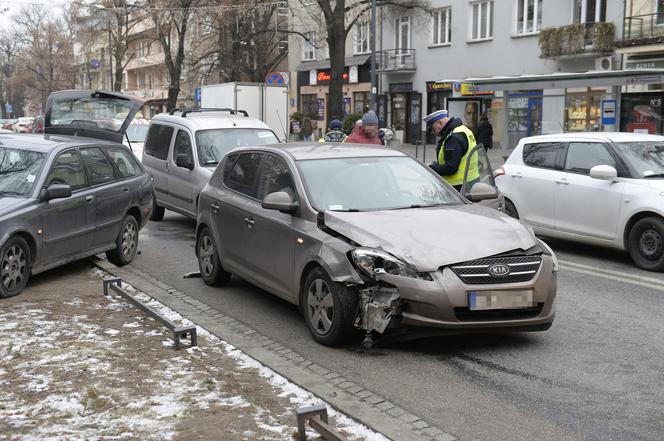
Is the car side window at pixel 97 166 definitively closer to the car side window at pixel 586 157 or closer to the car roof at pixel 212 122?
the car roof at pixel 212 122

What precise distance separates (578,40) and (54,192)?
29.3 metres

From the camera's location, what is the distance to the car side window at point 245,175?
26.4 feet

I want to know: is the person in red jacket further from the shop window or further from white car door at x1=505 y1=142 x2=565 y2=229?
the shop window

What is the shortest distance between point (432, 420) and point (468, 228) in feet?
6.53

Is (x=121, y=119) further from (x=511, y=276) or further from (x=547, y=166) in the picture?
(x=511, y=276)

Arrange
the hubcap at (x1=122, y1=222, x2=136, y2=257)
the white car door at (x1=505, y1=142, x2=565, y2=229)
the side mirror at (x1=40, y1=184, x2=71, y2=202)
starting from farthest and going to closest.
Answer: the white car door at (x1=505, y1=142, x2=565, y2=229), the hubcap at (x1=122, y1=222, x2=136, y2=257), the side mirror at (x1=40, y1=184, x2=71, y2=202)

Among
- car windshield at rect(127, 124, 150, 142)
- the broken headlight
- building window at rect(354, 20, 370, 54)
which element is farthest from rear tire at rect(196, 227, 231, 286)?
building window at rect(354, 20, 370, 54)

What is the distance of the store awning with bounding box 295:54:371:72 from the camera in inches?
1875

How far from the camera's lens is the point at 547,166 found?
1147 centimetres

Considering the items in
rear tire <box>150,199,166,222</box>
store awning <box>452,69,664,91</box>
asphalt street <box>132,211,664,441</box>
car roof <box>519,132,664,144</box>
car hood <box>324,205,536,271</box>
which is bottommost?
rear tire <box>150,199,166,222</box>

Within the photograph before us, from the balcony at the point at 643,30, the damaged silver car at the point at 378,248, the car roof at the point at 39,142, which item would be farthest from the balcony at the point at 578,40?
the damaged silver car at the point at 378,248

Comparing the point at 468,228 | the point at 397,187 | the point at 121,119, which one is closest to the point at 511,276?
the point at 468,228

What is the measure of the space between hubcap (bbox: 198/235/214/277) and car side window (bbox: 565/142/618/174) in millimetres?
5145

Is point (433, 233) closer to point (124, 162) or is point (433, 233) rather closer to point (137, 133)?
point (124, 162)
